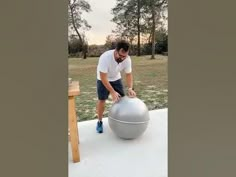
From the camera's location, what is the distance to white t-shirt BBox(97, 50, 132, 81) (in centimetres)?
273

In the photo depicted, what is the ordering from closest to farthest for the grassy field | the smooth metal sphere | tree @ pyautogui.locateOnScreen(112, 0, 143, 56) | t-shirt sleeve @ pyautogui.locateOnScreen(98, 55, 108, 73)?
the smooth metal sphere
t-shirt sleeve @ pyautogui.locateOnScreen(98, 55, 108, 73)
the grassy field
tree @ pyautogui.locateOnScreen(112, 0, 143, 56)

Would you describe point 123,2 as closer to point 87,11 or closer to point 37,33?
point 87,11

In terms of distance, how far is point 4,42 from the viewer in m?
0.77

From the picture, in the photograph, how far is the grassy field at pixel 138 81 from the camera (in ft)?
11.4

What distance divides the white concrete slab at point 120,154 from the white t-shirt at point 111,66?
63cm

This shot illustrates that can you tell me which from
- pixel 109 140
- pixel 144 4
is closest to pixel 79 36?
pixel 144 4

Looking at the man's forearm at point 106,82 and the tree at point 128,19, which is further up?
the tree at point 128,19

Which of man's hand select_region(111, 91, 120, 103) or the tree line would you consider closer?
man's hand select_region(111, 91, 120, 103)

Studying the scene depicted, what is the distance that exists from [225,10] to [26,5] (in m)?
0.65

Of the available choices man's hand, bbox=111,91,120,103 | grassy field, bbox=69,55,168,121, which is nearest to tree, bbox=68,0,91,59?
grassy field, bbox=69,55,168,121

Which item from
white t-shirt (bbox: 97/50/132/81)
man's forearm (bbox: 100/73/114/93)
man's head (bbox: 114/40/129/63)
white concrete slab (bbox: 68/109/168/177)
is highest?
man's head (bbox: 114/40/129/63)

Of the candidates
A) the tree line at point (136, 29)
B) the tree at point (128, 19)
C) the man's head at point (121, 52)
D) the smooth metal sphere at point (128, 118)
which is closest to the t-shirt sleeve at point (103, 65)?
the man's head at point (121, 52)

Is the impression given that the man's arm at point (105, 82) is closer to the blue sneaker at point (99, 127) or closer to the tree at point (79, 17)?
the blue sneaker at point (99, 127)

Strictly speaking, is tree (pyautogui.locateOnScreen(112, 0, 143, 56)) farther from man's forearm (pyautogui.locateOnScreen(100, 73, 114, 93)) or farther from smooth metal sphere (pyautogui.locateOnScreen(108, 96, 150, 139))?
smooth metal sphere (pyautogui.locateOnScreen(108, 96, 150, 139))
